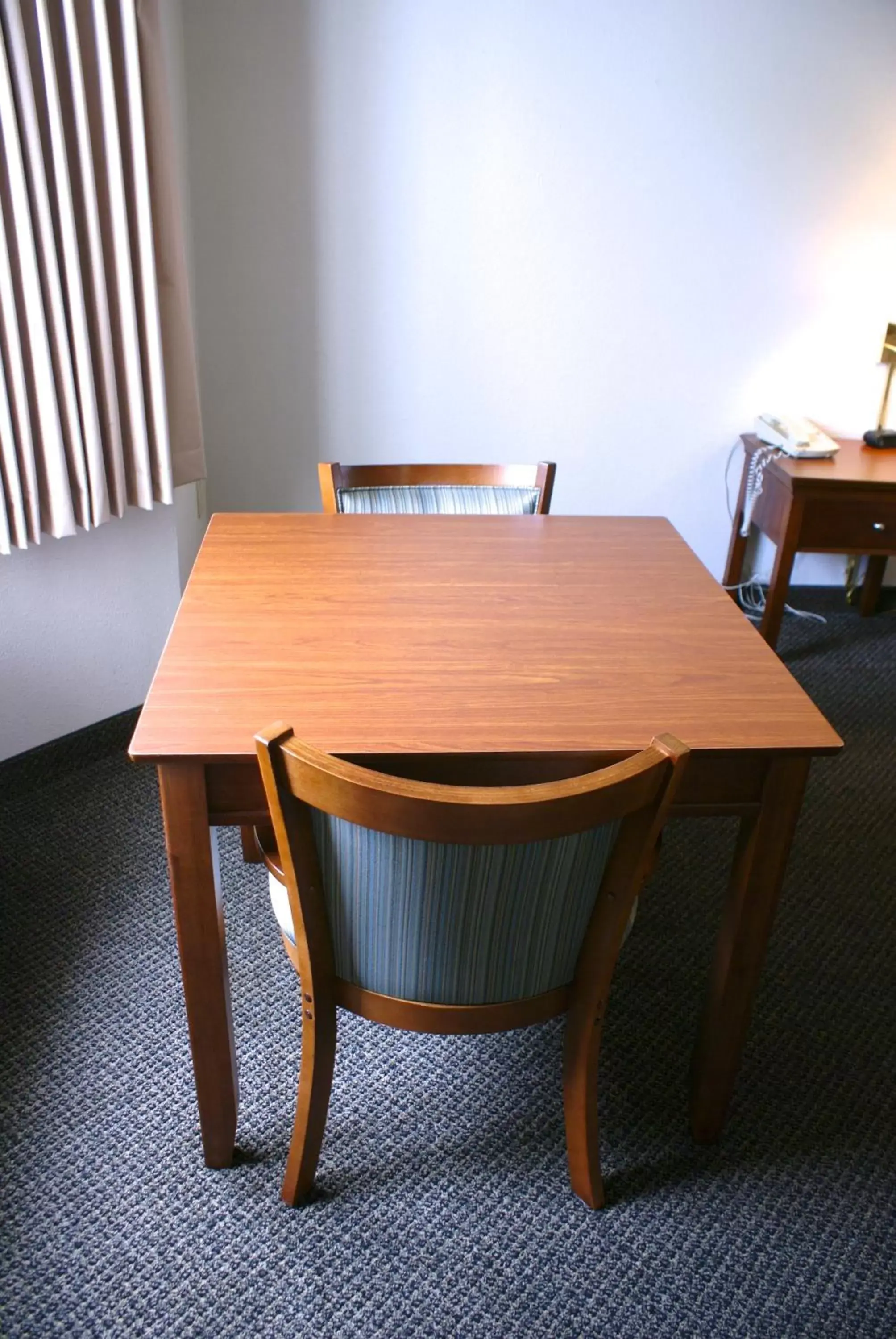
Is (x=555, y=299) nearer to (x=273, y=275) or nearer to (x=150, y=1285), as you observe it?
(x=273, y=275)

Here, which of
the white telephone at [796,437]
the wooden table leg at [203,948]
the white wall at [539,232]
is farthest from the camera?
the white telephone at [796,437]

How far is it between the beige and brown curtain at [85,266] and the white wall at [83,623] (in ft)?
0.36

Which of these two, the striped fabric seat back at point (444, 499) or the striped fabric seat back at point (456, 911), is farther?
the striped fabric seat back at point (444, 499)

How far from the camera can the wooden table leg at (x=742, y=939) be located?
128cm

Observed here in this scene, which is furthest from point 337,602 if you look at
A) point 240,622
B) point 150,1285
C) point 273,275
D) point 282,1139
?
point 273,275

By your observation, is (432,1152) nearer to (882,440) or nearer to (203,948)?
(203,948)

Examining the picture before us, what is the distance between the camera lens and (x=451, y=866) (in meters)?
1.07

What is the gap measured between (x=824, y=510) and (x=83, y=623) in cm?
196

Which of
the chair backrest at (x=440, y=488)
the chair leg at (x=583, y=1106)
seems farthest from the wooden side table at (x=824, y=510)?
the chair leg at (x=583, y=1106)

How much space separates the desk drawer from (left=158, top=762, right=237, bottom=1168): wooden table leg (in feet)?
6.74

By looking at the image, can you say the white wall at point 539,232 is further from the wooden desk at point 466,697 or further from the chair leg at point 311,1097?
the chair leg at point 311,1097

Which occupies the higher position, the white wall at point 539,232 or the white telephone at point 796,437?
the white wall at point 539,232

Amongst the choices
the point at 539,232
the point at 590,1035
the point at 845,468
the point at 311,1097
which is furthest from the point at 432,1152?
the point at 539,232

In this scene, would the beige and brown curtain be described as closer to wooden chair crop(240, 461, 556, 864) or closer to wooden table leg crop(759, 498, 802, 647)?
wooden chair crop(240, 461, 556, 864)
